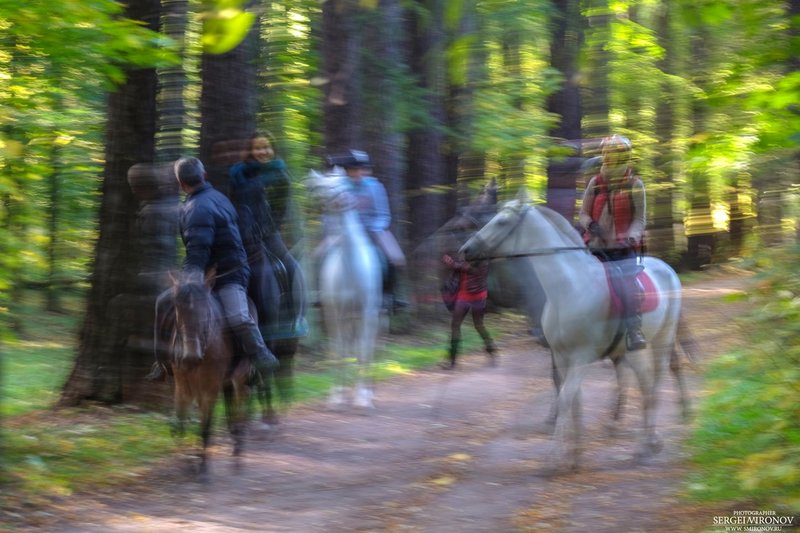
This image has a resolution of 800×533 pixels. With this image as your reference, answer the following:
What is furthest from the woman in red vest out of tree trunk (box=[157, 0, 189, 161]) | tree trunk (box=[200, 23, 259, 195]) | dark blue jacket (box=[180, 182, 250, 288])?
tree trunk (box=[157, 0, 189, 161])

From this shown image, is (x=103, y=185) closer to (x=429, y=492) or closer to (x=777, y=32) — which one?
(x=429, y=492)

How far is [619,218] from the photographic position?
9.40 m

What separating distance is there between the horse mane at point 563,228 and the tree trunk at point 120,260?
14.6 ft

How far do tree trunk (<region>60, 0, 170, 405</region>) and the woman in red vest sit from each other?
4780mm

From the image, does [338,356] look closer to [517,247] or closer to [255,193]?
[255,193]

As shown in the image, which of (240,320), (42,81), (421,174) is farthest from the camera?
(421,174)

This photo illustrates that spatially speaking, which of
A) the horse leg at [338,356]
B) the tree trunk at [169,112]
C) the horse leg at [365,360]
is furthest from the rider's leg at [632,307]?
the tree trunk at [169,112]

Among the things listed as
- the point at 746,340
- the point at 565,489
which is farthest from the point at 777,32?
the point at 565,489

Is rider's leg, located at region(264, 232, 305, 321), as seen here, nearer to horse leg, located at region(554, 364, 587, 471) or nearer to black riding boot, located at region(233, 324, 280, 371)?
black riding boot, located at region(233, 324, 280, 371)

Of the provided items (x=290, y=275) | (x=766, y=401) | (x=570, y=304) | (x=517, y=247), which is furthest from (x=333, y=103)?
(x=766, y=401)

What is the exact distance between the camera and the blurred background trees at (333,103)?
6457 millimetres

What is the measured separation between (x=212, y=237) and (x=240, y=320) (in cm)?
77

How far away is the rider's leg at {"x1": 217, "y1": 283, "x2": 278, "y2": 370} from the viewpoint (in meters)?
8.71

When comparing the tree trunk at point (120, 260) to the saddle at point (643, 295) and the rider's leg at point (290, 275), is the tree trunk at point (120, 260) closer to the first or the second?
the rider's leg at point (290, 275)
